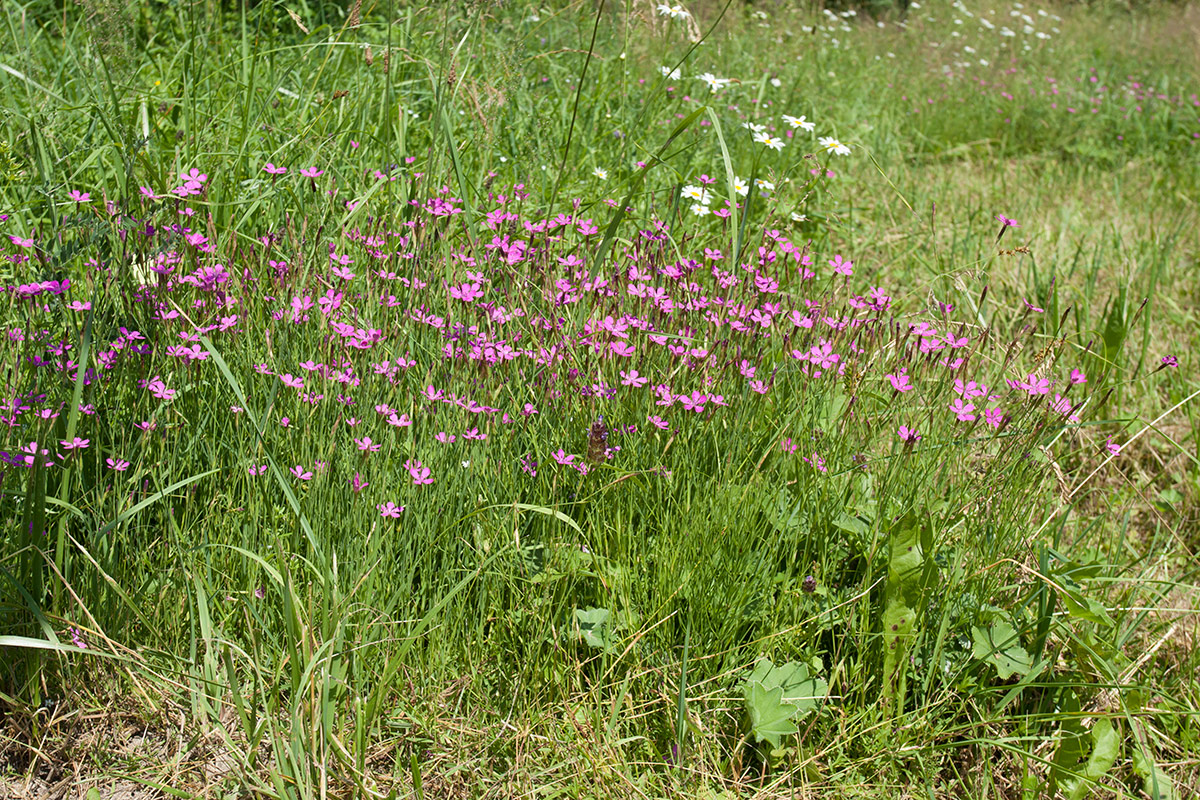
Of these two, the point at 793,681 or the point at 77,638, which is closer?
the point at 77,638

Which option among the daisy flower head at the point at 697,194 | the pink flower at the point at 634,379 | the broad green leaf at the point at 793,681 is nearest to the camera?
the broad green leaf at the point at 793,681

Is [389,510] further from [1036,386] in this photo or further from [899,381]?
[1036,386]

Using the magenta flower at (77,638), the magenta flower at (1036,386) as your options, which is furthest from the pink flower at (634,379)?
the magenta flower at (77,638)

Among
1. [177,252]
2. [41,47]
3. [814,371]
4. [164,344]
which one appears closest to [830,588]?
[814,371]

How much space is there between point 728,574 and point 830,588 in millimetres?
260

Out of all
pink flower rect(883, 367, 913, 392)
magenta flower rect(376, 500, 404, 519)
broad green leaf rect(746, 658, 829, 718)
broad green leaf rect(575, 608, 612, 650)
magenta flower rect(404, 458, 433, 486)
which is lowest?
broad green leaf rect(746, 658, 829, 718)

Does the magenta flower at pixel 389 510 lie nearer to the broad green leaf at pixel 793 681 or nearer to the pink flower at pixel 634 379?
the pink flower at pixel 634 379

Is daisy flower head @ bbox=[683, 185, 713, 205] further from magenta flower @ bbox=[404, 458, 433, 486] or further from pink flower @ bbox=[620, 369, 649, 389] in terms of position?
magenta flower @ bbox=[404, 458, 433, 486]

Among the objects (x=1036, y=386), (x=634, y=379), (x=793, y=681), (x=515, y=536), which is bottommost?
(x=793, y=681)

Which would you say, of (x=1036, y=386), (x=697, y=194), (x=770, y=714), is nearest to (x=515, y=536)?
(x=770, y=714)

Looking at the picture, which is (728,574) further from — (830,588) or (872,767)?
(872,767)

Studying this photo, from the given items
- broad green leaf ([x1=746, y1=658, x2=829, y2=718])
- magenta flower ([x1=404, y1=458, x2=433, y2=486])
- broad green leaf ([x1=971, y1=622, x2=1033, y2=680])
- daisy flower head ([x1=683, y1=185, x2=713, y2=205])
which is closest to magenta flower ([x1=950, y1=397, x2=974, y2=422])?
broad green leaf ([x1=971, y1=622, x2=1033, y2=680])

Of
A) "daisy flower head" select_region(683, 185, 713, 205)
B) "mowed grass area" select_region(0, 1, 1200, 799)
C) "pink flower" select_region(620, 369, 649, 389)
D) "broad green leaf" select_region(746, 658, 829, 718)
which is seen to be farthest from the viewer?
"daisy flower head" select_region(683, 185, 713, 205)

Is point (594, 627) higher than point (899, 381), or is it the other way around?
point (899, 381)
